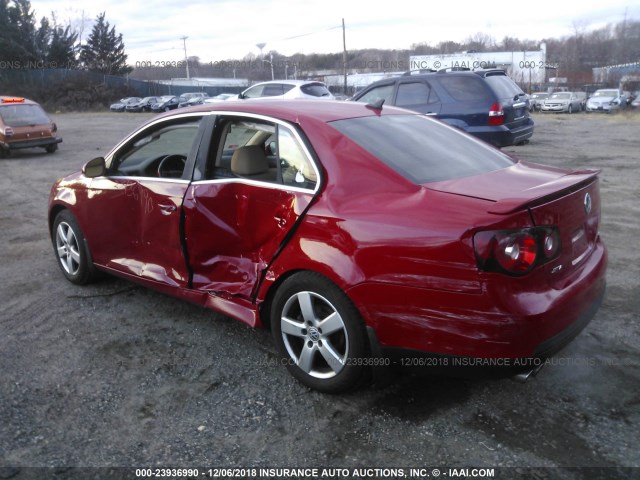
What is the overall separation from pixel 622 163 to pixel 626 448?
1007 centimetres

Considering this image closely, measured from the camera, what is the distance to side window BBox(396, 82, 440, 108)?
36.0 feet

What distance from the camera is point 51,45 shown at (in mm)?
61031

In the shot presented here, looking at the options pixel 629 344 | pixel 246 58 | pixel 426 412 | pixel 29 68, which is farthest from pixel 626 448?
pixel 246 58

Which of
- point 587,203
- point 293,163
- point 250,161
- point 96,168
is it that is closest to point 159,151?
point 96,168

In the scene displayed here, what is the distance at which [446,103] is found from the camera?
10820 millimetres

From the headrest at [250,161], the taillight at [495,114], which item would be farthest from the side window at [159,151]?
the taillight at [495,114]

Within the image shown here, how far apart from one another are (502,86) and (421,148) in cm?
829

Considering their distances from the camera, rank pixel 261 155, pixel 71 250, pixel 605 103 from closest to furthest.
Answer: pixel 261 155 < pixel 71 250 < pixel 605 103

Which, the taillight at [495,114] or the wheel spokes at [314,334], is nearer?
the wheel spokes at [314,334]

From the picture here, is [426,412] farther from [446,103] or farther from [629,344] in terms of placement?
[446,103]

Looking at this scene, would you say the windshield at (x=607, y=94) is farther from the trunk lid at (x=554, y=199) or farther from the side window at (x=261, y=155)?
the side window at (x=261, y=155)

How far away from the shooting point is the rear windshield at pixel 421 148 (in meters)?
3.30

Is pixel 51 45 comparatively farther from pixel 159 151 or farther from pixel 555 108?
pixel 159 151

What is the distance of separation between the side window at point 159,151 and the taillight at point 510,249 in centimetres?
226
